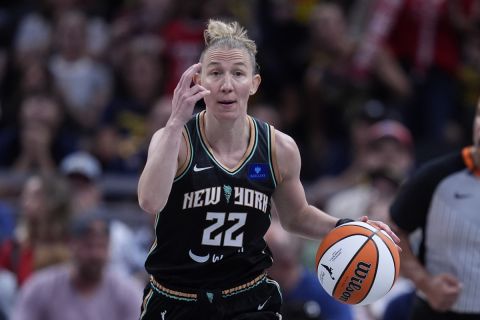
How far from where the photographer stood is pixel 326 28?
479 inches

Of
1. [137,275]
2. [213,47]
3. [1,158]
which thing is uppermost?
[213,47]

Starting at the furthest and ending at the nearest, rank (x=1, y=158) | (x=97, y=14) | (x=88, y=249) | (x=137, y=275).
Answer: (x=97, y=14), (x=1, y=158), (x=137, y=275), (x=88, y=249)

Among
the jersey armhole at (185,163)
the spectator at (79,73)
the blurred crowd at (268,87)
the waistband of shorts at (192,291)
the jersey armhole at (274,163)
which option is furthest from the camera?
the spectator at (79,73)

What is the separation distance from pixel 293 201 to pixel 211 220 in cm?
60

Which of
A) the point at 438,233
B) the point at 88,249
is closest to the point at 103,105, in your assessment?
the point at 88,249

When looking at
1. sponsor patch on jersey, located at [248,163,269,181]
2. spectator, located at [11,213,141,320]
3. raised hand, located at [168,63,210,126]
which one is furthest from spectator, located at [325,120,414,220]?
raised hand, located at [168,63,210,126]

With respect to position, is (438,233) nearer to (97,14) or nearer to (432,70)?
(432,70)

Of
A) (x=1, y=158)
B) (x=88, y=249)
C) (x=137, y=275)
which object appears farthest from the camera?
(x=1, y=158)

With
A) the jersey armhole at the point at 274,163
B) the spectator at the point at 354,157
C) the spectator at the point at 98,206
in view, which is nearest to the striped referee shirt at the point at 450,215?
the jersey armhole at the point at 274,163

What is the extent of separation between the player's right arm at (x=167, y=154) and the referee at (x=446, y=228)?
205 centimetres

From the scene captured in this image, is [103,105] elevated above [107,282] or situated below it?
above

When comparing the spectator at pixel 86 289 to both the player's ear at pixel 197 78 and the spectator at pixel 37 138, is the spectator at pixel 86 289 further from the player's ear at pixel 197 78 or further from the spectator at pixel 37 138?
the player's ear at pixel 197 78

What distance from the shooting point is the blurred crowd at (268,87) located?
37.4 ft

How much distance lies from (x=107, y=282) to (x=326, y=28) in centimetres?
420
